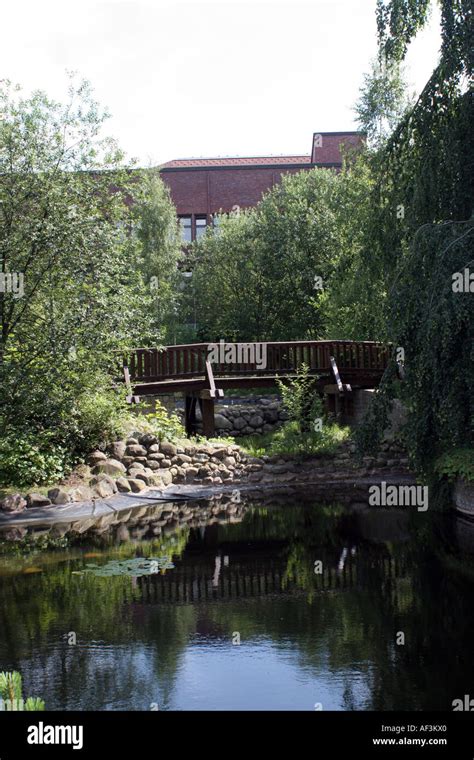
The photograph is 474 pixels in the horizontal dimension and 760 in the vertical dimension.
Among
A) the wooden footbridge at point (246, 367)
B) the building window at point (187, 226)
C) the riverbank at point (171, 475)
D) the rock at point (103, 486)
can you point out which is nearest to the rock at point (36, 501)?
the riverbank at point (171, 475)

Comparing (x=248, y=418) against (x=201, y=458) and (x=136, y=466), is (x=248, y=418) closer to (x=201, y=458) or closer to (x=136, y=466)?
(x=201, y=458)

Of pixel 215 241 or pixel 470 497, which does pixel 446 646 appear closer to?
pixel 470 497

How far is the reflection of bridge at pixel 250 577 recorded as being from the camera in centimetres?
1041

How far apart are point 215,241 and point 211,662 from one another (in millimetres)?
25068

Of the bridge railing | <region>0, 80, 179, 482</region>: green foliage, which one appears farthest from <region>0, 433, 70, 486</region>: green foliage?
the bridge railing

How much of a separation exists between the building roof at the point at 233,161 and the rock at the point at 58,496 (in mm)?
28218

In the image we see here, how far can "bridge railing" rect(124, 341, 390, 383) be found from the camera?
20.3 m

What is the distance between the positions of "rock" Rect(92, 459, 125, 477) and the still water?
6.19 ft

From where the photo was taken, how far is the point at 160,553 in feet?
41.0

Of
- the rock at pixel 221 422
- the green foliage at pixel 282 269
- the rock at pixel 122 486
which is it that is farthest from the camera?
the green foliage at pixel 282 269

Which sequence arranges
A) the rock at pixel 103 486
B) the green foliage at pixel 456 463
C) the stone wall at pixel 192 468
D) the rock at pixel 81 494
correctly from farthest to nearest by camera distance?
the stone wall at pixel 192 468
the rock at pixel 103 486
the rock at pixel 81 494
the green foliage at pixel 456 463

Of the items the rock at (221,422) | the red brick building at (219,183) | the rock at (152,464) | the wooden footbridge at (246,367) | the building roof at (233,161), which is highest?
the building roof at (233,161)

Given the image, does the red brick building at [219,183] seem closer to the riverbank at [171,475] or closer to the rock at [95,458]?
the riverbank at [171,475]
